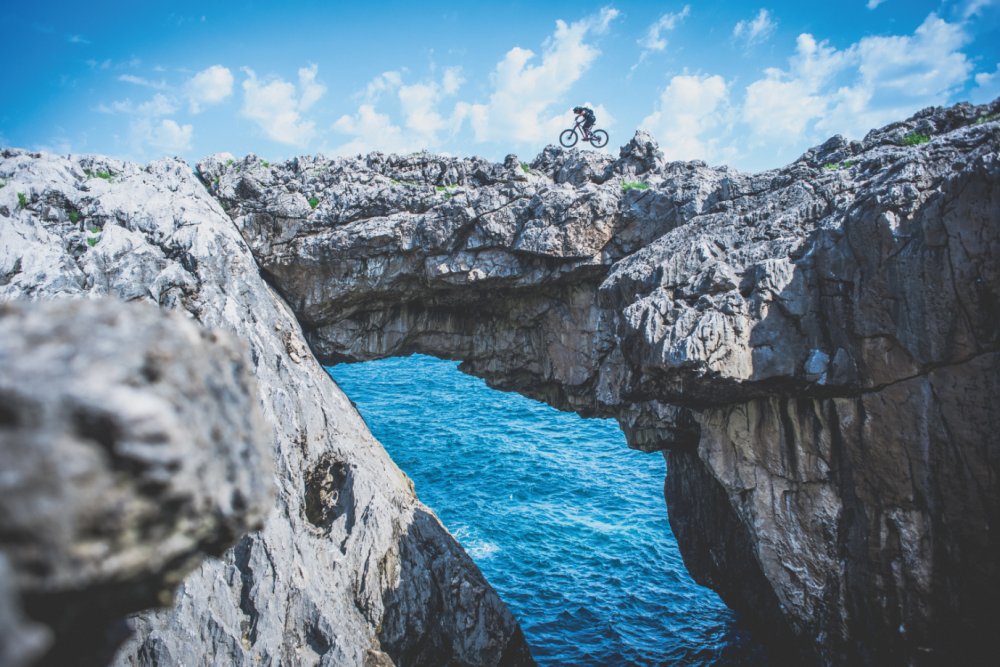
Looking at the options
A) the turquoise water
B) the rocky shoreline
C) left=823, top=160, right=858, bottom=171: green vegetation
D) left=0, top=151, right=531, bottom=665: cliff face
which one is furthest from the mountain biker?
the turquoise water

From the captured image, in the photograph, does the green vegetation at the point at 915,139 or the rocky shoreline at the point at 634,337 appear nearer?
the rocky shoreline at the point at 634,337

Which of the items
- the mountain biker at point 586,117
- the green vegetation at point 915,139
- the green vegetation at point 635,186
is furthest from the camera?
the mountain biker at point 586,117

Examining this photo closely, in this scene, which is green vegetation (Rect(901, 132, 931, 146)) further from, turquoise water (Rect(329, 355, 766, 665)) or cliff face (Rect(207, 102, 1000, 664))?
turquoise water (Rect(329, 355, 766, 665))

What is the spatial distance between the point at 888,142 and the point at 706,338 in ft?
29.9

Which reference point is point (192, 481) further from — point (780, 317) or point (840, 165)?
point (840, 165)

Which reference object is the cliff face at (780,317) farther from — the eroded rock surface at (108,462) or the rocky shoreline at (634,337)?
the eroded rock surface at (108,462)

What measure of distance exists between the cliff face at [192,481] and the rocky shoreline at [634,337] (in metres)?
0.10

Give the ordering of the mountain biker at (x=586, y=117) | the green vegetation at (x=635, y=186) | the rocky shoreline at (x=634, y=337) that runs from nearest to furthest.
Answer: the rocky shoreline at (x=634, y=337) → the green vegetation at (x=635, y=186) → the mountain biker at (x=586, y=117)

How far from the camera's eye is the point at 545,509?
30.9 m

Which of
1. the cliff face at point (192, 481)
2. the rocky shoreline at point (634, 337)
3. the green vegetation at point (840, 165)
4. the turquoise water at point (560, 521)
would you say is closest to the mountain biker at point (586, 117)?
the rocky shoreline at point (634, 337)

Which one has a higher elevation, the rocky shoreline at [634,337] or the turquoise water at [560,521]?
the rocky shoreline at [634,337]

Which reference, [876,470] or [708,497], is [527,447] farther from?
[876,470]

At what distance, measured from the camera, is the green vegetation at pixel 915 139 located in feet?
48.3

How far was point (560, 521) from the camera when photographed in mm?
29547
